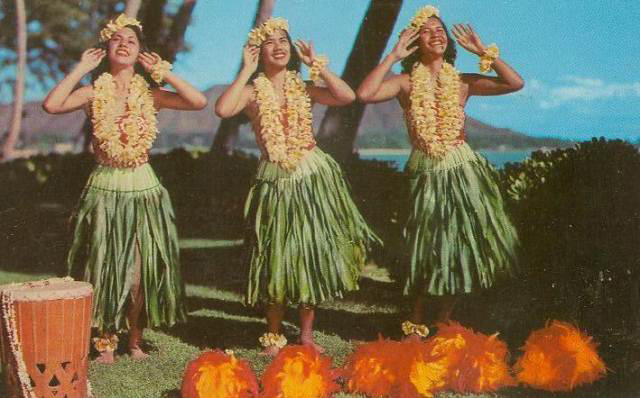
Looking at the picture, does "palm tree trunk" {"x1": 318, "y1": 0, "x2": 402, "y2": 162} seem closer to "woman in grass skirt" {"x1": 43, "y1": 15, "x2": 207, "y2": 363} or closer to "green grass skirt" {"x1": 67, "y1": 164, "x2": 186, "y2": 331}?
"woman in grass skirt" {"x1": 43, "y1": 15, "x2": 207, "y2": 363}

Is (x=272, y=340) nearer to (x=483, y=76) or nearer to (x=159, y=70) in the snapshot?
(x=159, y=70)

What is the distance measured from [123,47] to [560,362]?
8.64ft

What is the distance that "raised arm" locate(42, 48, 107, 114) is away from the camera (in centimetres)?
367

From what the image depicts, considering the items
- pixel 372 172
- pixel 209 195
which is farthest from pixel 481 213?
pixel 209 195

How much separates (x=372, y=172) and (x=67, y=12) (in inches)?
303

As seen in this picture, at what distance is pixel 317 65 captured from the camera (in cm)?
380

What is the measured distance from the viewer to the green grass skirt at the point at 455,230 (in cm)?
382

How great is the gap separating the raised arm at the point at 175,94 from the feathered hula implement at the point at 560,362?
2.07m

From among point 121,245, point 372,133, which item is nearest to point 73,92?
point 121,245

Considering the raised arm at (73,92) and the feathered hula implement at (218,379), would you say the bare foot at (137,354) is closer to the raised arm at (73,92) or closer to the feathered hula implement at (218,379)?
the feathered hula implement at (218,379)

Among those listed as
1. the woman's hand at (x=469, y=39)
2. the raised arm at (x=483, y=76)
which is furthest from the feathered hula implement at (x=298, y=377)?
the woman's hand at (x=469, y=39)

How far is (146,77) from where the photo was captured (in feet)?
12.9

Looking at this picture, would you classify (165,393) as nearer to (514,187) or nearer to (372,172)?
(514,187)

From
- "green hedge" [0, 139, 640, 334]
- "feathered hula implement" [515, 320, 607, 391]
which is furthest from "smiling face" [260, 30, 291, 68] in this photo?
"feathered hula implement" [515, 320, 607, 391]
